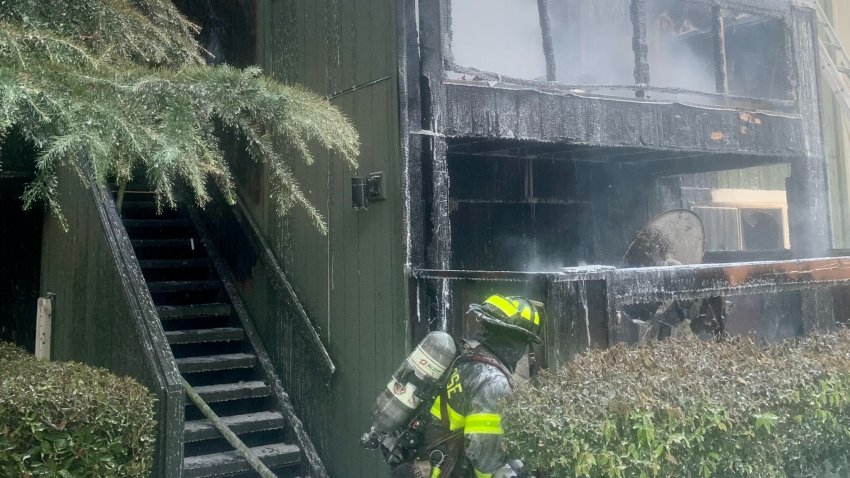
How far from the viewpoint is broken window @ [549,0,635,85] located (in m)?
9.66

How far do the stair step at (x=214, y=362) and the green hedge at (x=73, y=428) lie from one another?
193 cm

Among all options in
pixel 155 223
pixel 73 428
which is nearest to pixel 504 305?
pixel 73 428

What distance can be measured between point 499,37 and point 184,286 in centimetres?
430

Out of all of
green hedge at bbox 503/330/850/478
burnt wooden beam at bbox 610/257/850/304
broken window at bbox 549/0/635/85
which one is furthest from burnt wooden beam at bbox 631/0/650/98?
green hedge at bbox 503/330/850/478

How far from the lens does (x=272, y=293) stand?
7.66 metres

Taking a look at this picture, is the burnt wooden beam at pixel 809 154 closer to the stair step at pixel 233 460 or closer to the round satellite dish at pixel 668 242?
the round satellite dish at pixel 668 242

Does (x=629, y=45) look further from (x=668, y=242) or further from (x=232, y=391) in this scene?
(x=232, y=391)

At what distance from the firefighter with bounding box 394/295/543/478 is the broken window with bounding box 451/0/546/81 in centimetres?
283

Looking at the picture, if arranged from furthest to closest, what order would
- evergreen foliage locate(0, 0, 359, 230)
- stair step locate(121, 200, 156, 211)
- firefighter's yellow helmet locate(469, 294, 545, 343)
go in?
stair step locate(121, 200, 156, 211), firefighter's yellow helmet locate(469, 294, 545, 343), evergreen foliage locate(0, 0, 359, 230)

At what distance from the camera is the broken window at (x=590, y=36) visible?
9656 mm

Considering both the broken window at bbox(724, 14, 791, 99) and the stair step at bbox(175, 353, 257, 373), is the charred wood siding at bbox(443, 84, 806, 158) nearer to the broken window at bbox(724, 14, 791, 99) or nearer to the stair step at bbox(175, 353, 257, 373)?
the broken window at bbox(724, 14, 791, 99)

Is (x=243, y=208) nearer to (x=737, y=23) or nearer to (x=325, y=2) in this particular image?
(x=325, y=2)

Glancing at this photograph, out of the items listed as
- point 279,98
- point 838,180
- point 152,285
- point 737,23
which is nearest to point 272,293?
point 152,285

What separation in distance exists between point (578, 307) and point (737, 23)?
705 cm
